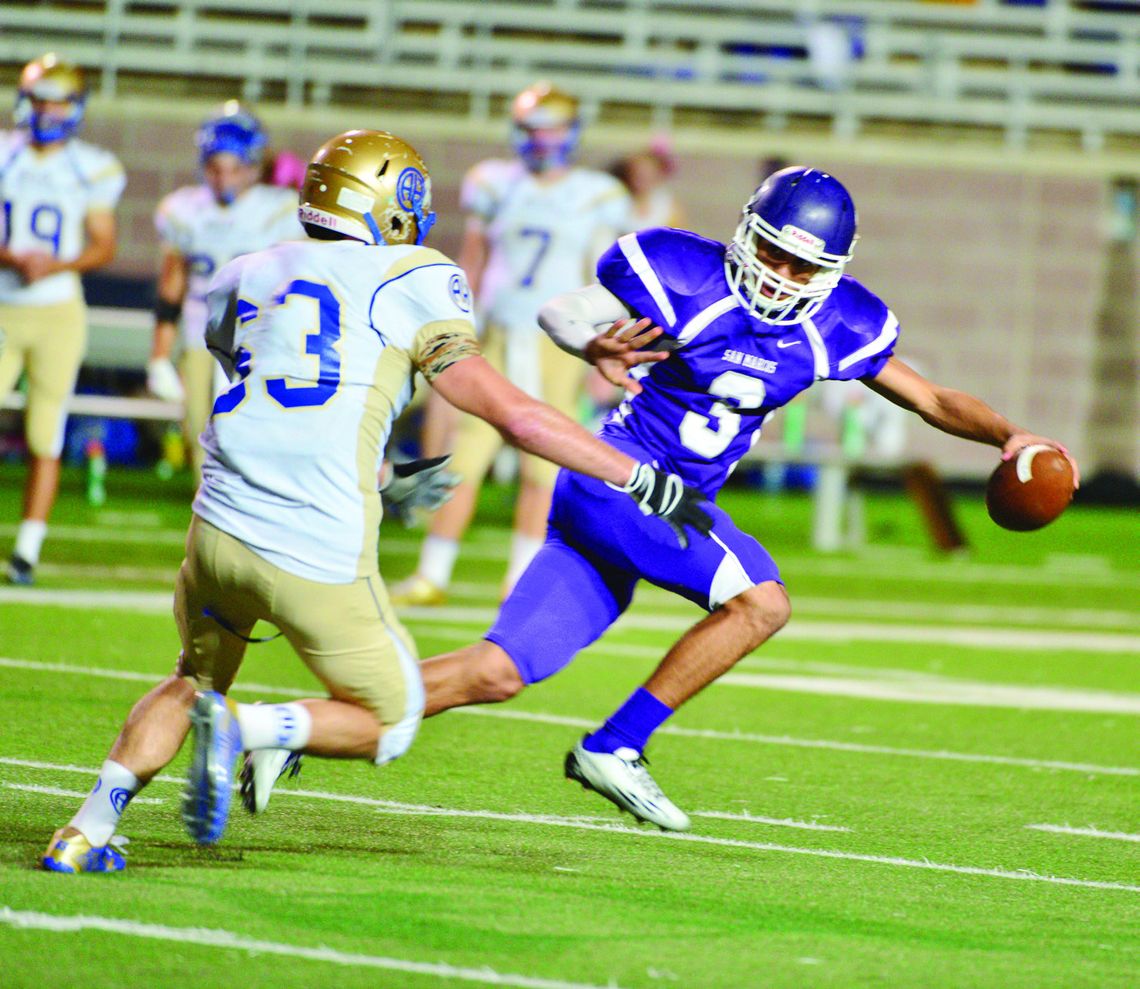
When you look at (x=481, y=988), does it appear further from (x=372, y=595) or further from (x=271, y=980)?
(x=372, y=595)

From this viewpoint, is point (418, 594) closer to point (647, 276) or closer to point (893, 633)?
point (893, 633)

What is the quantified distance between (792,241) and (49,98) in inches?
197

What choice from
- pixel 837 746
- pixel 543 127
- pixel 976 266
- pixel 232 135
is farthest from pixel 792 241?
pixel 976 266

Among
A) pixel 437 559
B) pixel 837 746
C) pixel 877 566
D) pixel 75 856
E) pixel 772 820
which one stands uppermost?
pixel 75 856

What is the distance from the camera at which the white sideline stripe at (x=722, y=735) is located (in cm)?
577

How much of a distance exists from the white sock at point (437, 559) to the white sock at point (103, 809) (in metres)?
5.23

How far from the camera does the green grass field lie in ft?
10.4

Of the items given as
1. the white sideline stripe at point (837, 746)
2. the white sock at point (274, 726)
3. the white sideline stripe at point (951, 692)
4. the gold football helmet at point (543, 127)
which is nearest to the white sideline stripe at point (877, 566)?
the gold football helmet at point (543, 127)

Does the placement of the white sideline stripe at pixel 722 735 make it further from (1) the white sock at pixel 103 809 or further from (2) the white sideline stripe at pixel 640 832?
(1) the white sock at pixel 103 809

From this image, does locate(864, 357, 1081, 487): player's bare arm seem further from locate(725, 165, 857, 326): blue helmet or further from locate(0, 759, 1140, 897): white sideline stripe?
locate(0, 759, 1140, 897): white sideline stripe

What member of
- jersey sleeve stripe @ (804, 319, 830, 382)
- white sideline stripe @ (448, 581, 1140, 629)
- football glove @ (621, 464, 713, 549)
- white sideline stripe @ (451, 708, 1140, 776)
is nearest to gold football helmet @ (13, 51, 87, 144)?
white sideline stripe @ (448, 581, 1140, 629)

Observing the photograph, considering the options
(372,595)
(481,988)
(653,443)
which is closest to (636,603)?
(653,443)

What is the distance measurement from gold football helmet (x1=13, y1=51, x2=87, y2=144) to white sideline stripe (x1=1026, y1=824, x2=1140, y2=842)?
18.3 feet

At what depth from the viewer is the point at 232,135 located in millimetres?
8820
